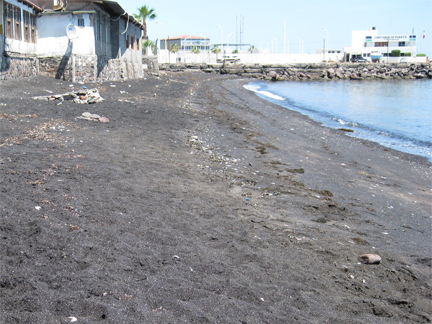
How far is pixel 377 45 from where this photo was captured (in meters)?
114

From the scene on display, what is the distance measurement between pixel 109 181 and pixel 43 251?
2551 mm

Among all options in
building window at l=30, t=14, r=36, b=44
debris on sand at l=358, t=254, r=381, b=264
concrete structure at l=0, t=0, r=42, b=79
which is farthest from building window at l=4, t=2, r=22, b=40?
debris on sand at l=358, t=254, r=381, b=264

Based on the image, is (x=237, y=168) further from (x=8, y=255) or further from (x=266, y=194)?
(x=8, y=255)

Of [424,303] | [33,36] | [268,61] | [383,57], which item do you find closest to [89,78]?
[33,36]

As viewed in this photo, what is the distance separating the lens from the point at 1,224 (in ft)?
14.8

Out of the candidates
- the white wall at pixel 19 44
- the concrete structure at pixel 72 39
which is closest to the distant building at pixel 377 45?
the concrete structure at pixel 72 39

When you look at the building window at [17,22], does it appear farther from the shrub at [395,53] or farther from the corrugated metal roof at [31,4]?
the shrub at [395,53]

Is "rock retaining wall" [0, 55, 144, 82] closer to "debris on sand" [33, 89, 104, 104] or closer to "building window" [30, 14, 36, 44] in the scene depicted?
"building window" [30, 14, 36, 44]

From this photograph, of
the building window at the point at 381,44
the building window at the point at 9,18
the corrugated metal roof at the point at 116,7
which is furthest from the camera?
the building window at the point at 381,44

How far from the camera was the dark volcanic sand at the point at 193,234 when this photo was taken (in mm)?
3693

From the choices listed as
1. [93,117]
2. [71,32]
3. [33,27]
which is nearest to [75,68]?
[71,32]

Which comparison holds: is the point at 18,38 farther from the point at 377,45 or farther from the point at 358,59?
the point at 377,45

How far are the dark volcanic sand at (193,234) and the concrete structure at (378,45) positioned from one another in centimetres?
10968

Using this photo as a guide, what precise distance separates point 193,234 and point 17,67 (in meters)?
17.4
